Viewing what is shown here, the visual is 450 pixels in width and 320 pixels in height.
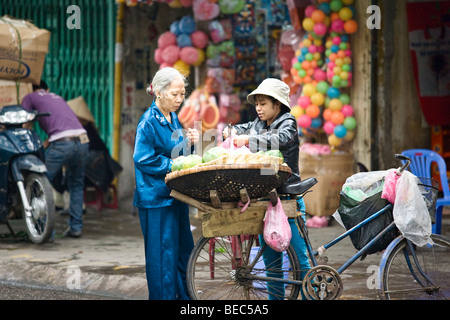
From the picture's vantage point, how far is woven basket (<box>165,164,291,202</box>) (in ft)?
14.8

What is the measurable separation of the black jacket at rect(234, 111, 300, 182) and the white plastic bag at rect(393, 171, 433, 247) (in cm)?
67

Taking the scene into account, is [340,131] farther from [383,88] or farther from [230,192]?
[230,192]

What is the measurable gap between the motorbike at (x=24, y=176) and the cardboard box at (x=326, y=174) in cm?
279

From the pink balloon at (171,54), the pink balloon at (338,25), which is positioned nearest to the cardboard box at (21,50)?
the pink balloon at (171,54)

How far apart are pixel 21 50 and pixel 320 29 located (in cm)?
325

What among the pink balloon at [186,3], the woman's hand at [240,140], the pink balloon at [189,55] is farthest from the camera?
the pink balloon at [186,3]

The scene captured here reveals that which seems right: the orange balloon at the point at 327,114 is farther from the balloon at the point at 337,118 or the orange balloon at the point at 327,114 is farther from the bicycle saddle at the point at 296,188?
the bicycle saddle at the point at 296,188

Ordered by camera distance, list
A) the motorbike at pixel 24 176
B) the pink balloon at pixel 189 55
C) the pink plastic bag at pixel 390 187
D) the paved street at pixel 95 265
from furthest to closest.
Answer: the pink balloon at pixel 189 55
the motorbike at pixel 24 176
the paved street at pixel 95 265
the pink plastic bag at pixel 390 187

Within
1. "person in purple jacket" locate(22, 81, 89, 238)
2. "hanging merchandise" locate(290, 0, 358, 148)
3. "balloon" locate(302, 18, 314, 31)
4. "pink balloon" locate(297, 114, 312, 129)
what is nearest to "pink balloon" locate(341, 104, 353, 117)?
"hanging merchandise" locate(290, 0, 358, 148)

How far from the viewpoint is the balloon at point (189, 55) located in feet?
32.0

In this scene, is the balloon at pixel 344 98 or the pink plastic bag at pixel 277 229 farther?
the balloon at pixel 344 98

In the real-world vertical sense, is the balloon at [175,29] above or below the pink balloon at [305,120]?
above

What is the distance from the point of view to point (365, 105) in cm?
885
